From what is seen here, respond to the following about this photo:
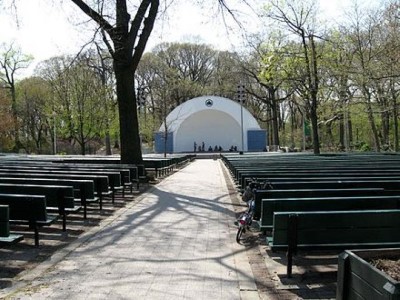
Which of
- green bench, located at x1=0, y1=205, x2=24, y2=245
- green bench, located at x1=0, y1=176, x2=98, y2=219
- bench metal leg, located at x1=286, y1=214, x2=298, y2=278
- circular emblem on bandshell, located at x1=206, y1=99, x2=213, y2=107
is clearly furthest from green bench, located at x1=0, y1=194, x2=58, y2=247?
circular emblem on bandshell, located at x1=206, y1=99, x2=213, y2=107

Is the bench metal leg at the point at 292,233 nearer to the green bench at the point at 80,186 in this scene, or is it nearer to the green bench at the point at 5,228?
the green bench at the point at 5,228

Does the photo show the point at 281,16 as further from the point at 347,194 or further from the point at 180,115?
the point at 180,115

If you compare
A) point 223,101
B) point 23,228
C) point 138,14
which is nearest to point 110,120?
point 223,101

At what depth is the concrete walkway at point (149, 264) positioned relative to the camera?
506 centimetres

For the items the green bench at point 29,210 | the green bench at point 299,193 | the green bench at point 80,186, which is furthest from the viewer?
the green bench at point 80,186

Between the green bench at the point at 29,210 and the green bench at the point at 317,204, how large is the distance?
309 cm

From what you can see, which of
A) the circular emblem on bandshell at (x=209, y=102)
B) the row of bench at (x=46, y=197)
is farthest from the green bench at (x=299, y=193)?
the circular emblem on bandshell at (x=209, y=102)

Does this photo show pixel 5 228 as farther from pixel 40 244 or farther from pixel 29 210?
pixel 40 244

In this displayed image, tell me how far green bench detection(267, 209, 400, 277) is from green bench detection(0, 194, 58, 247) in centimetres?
339

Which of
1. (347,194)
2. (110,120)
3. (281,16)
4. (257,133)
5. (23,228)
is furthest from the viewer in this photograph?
(257,133)

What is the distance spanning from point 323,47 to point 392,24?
7.18 meters

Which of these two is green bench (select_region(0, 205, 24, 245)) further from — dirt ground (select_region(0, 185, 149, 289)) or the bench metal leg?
the bench metal leg

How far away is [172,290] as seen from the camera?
5.09 m

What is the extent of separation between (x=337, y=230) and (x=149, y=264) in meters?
2.30
